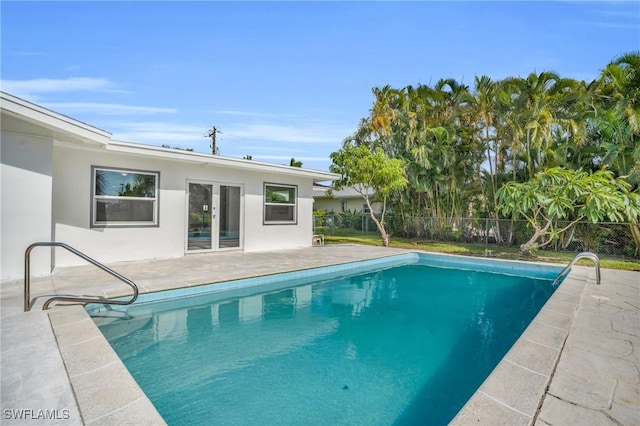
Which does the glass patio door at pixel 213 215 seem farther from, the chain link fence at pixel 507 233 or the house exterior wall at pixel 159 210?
the chain link fence at pixel 507 233

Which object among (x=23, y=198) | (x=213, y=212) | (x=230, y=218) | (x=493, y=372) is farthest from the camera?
(x=230, y=218)

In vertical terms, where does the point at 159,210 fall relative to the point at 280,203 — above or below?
below

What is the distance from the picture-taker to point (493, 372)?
2.76 meters

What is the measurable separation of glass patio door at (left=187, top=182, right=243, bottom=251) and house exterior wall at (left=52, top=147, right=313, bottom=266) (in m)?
0.22

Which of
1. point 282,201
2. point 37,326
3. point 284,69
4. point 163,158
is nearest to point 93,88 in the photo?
point 163,158

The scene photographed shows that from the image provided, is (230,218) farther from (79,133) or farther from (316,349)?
(316,349)

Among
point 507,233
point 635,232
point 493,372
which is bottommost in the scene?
point 493,372

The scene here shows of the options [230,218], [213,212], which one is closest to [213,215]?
[213,212]

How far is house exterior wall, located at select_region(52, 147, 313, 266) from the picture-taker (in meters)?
7.12

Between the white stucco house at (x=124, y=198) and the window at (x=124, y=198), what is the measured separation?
2 centimetres

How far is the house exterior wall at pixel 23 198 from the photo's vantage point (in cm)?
546

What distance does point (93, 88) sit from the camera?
445 inches

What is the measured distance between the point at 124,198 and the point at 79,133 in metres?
2.36

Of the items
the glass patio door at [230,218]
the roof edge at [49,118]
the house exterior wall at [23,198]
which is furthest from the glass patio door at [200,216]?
the house exterior wall at [23,198]
